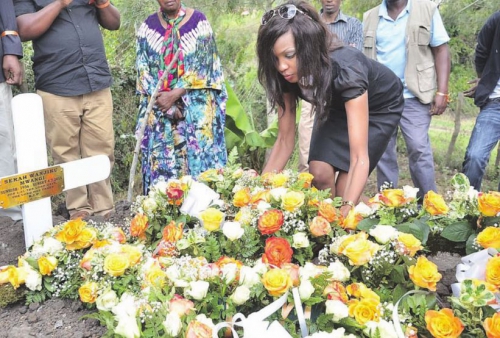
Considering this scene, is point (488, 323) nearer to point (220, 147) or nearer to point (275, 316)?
point (275, 316)

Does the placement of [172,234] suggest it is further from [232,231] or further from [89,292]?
[89,292]

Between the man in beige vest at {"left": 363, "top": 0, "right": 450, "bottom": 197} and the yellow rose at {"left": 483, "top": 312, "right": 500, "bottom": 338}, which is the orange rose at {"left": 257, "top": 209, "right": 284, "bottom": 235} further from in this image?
the man in beige vest at {"left": 363, "top": 0, "right": 450, "bottom": 197}

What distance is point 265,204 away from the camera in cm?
222

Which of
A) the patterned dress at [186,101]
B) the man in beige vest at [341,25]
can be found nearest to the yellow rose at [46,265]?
the patterned dress at [186,101]

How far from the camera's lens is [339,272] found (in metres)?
1.82

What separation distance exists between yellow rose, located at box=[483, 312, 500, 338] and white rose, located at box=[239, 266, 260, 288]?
0.66m

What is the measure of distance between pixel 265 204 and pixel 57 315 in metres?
0.85

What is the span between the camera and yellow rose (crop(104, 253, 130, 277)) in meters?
1.89

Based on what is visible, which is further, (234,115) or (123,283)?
(234,115)

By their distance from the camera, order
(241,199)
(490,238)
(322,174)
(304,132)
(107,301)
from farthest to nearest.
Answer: (304,132) → (322,174) → (241,199) → (490,238) → (107,301)

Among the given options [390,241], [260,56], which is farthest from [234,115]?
[390,241]

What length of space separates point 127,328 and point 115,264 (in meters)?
0.38

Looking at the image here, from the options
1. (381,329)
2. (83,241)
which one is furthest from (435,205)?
(83,241)

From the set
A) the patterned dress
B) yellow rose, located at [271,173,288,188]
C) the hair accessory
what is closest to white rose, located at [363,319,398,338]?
yellow rose, located at [271,173,288,188]
